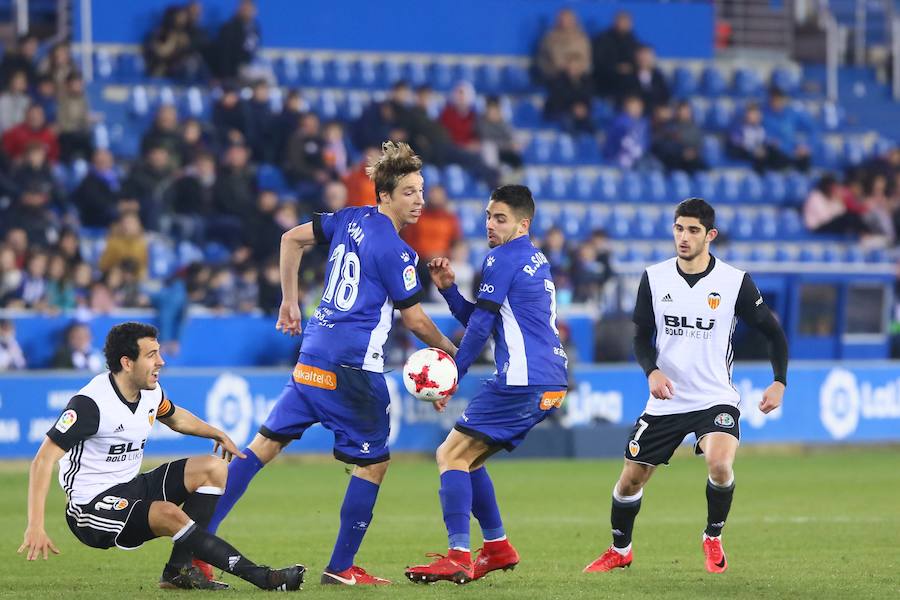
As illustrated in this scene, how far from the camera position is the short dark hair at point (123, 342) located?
7387 millimetres

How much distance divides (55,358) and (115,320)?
2.50 feet

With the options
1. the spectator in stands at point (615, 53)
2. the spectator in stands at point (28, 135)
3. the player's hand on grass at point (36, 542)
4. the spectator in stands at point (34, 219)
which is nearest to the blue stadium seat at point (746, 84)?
the spectator in stands at point (615, 53)

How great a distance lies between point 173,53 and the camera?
71.7 ft

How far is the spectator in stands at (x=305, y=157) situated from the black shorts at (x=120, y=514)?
12822 millimetres

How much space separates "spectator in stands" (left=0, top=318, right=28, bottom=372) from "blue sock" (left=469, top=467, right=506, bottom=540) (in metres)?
9.08

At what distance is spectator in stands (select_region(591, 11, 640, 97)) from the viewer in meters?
24.5

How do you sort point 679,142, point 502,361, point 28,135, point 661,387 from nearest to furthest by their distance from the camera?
point 502,361 → point 661,387 → point 28,135 → point 679,142

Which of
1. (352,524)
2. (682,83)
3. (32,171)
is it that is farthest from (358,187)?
(352,524)

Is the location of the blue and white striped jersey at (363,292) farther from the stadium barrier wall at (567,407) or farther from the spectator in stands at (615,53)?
the spectator in stands at (615,53)

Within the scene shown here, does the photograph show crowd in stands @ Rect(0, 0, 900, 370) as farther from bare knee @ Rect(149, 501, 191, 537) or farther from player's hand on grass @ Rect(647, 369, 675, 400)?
bare knee @ Rect(149, 501, 191, 537)

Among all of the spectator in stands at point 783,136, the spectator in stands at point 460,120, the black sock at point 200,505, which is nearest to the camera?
the black sock at point 200,505

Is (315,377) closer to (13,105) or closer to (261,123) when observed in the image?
(13,105)

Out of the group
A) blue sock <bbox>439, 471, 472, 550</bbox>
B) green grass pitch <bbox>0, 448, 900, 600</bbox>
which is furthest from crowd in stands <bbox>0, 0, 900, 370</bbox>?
blue sock <bbox>439, 471, 472, 550</bbox>

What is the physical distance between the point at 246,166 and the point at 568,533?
33.1 feet
